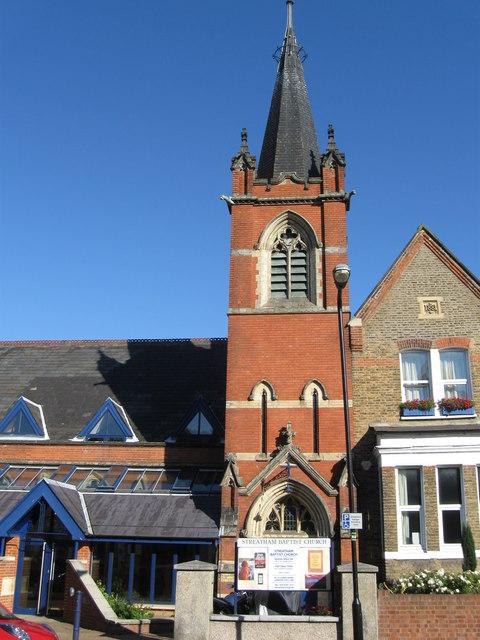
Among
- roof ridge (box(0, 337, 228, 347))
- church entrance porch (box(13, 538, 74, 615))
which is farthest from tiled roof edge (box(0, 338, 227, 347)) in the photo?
church entrance porch (box(13, 538, 74, 615))

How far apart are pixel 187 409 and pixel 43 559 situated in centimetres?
736

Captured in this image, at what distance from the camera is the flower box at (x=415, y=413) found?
19.8m

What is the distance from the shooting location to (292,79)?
2862 cm

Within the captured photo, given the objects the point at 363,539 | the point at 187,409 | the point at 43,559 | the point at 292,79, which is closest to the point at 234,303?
the point at 187,409

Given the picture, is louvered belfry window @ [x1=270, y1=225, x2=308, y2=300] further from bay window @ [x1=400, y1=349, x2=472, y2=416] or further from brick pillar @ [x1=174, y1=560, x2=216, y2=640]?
brick pillar @ [x1=174, y1=560, x2=216, y2=640]

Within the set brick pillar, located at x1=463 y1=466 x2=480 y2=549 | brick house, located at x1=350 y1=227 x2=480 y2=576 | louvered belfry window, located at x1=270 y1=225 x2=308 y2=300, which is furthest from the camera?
louvered belfry window, located at x1=270 y1=225 x2=308 y2=300

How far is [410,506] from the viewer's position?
1856cm

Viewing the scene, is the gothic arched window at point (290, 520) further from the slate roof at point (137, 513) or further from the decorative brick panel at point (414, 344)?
the decorative brick panel at point (414, 344)

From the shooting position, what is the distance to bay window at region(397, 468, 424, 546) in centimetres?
1825

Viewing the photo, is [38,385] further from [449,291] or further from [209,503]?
[449,291]

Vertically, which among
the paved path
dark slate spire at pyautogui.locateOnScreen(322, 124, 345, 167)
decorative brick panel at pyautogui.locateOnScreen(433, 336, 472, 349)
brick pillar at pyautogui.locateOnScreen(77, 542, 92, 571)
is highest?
dark slate spire at pyautogui.locateOnScreen(322, 124, 345, 167)

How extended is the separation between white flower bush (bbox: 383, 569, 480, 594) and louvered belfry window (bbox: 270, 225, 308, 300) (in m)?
9.91

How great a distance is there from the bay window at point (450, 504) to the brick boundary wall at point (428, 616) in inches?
160

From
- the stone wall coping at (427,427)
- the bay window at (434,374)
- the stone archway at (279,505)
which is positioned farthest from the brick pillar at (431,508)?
the stone archway at (279,505)
